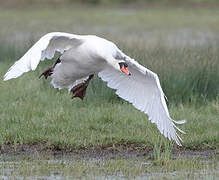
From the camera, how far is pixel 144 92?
873 centimetres

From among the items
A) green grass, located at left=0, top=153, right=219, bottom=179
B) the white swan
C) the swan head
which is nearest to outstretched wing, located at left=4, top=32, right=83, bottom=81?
the white swan

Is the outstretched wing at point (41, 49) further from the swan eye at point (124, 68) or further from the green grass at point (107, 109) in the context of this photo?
the green grass at point (107, 109)

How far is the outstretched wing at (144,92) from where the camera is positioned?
8.20 m

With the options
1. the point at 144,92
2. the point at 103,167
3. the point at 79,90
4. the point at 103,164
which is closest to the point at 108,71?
the point at 79,90

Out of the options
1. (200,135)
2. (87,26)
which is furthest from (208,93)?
(87,26)

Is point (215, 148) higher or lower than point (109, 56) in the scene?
lower

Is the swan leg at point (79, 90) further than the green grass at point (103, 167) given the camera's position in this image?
Yes

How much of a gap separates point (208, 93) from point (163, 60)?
2.95 feet

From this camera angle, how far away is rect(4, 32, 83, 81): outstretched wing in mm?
7129

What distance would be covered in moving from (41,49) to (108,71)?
1836 mm

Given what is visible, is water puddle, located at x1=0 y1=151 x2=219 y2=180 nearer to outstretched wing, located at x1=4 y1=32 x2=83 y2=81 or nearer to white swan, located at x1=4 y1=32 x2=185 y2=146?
white swan, located at x1=4 y1=32 x2=185 y2=146

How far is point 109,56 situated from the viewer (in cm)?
830

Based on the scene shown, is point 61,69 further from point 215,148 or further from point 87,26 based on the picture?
point 87,26

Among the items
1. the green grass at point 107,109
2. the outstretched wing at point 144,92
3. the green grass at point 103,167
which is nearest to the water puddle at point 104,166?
the green grass at point 103,167
